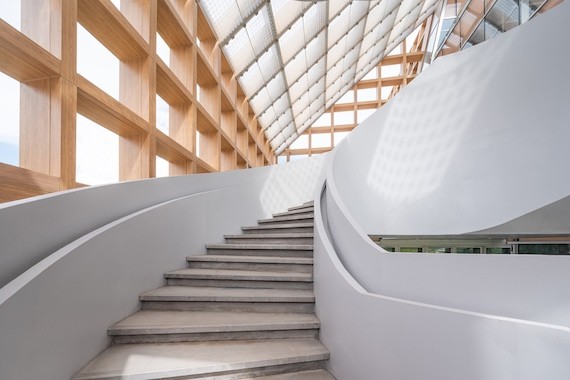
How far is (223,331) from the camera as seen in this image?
6.84ft

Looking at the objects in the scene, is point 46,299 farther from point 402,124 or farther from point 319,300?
point 402,124

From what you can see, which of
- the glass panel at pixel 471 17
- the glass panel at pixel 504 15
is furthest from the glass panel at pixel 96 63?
the glass panel at pixel 471 17

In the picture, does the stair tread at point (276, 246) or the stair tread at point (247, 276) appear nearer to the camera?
the stair tread at point (247, 276)

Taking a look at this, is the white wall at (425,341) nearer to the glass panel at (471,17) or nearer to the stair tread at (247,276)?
the stair tread at (247,276)

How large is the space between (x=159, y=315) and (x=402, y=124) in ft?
14.1

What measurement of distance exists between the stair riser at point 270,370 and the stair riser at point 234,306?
485 millimetres

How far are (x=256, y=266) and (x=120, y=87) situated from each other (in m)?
3.01

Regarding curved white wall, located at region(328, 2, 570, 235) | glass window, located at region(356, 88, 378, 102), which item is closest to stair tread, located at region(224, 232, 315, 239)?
curved white wall, located at region(328, 2, 570, 235)

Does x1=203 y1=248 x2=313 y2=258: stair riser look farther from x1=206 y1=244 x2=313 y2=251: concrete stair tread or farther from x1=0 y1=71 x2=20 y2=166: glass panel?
x1=0 y1=71 x2=20 y2=166: glass panel

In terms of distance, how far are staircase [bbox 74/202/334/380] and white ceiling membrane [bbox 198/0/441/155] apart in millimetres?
5518

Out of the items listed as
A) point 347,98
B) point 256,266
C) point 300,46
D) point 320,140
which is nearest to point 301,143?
point 320,140

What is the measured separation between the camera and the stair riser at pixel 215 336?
2.02 metres

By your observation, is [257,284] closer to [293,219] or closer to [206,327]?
[206,327]

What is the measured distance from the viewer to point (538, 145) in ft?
12.3
